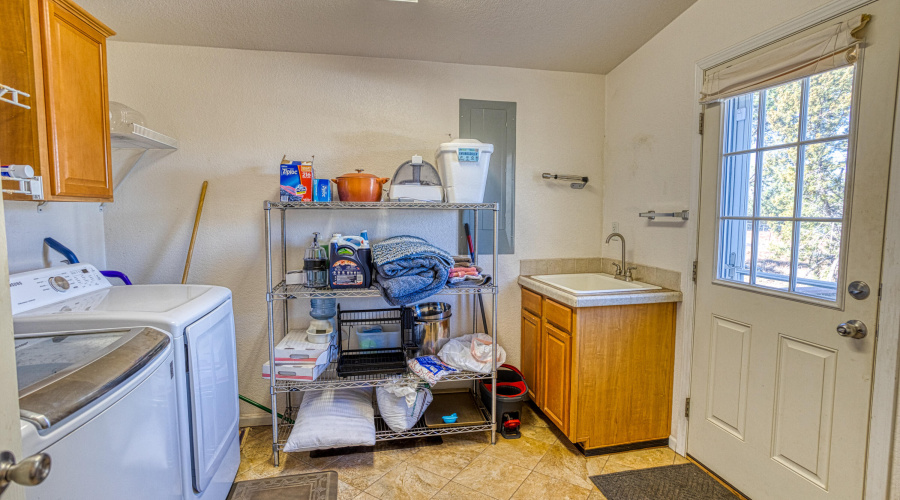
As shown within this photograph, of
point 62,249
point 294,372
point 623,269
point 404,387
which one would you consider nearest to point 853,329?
point 623,269

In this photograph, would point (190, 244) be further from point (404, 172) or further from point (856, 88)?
point (856, 88)

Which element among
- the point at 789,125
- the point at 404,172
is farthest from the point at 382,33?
the point at 789,125

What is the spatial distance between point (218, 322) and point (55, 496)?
3.34ft

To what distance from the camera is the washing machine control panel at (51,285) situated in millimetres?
1493

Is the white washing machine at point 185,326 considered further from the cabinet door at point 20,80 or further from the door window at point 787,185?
the door window at point 787,185

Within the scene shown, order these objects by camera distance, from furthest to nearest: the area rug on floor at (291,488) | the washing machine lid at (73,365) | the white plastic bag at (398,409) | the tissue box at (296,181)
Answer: the white plastic bag at (398,409)
the tissue box at (296,181)
the area rug on floor at (291,488)
the washing machine lid at (73,365)

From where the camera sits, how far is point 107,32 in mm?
1809

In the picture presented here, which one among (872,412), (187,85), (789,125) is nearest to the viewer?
(872,412)

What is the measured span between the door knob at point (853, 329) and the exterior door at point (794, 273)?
12 millimetres

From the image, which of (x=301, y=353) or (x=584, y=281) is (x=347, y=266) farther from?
(x=584, y=281)

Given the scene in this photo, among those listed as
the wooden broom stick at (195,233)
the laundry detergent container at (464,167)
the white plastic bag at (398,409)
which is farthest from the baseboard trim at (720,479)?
the wooden broom stick at (195,233)

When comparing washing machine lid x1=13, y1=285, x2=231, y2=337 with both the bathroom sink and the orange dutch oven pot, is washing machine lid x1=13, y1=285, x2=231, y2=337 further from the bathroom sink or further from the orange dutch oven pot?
the bathroom sink

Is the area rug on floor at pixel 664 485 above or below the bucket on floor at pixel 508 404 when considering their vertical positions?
below

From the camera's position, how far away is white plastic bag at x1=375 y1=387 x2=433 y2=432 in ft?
7.35
